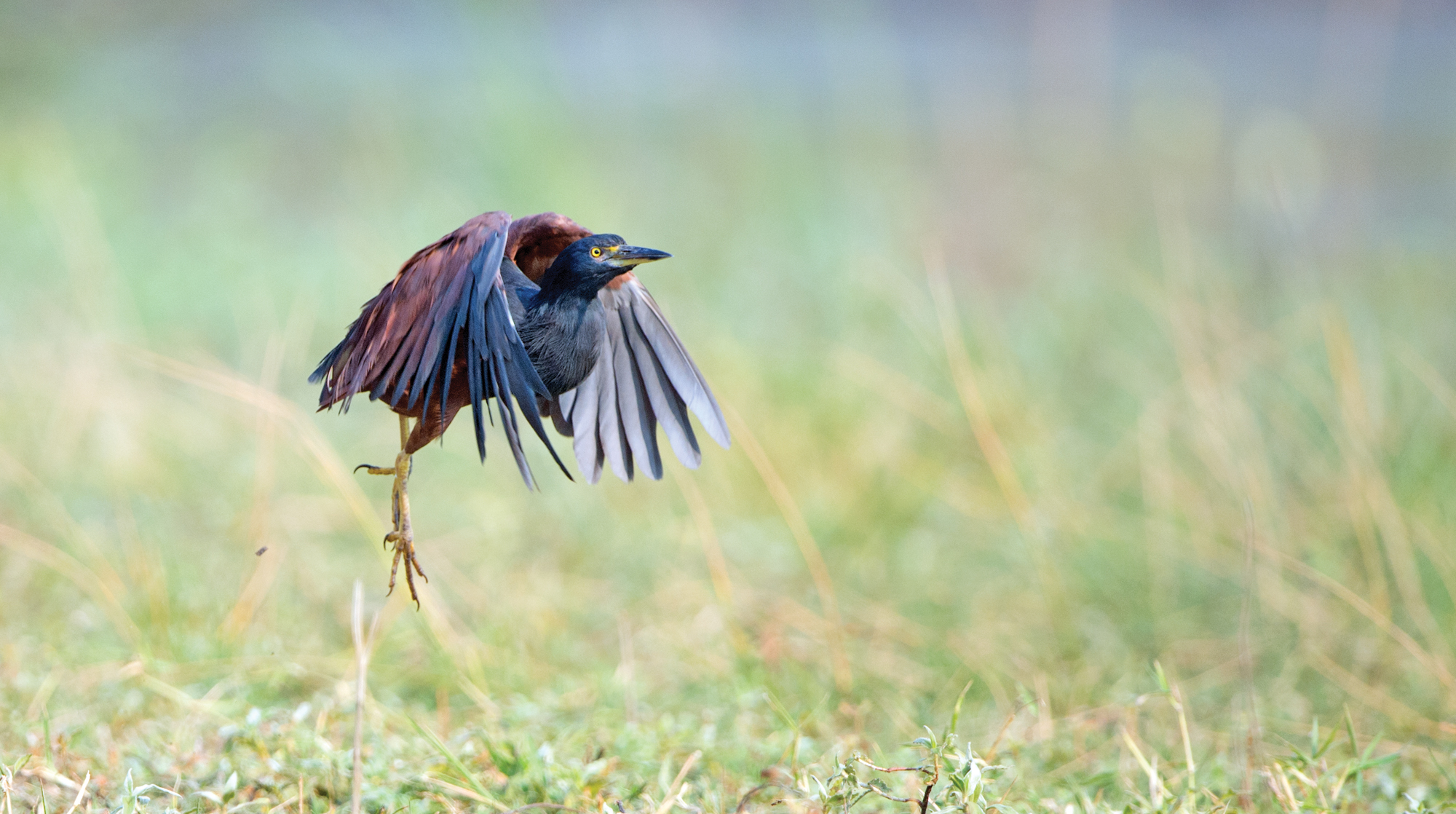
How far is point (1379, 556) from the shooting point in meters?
2.85

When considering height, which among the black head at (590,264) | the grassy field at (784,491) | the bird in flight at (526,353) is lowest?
the grassy field at (784,491)

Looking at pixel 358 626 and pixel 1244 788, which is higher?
pixel 358 626

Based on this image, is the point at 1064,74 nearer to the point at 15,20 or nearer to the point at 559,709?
the point at 559,709

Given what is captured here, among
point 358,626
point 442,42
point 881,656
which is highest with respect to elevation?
point 442,42

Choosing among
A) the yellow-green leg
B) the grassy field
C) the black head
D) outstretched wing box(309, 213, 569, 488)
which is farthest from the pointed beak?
the grassy field

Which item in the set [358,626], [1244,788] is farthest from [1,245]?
[1244,788]

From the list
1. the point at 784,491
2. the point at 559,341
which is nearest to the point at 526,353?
the point at 559,341

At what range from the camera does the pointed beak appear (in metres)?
1.31

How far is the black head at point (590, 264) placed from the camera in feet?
4.27

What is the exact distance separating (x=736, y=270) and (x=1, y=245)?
331cm

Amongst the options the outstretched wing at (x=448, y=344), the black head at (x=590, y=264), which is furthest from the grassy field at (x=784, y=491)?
the black head at (x=590, y=264)

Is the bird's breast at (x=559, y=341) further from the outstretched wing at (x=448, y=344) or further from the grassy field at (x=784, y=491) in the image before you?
the grassy field at (x=784, y=491)

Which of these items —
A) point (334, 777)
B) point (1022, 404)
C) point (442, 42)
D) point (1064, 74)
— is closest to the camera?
point (334, 777)

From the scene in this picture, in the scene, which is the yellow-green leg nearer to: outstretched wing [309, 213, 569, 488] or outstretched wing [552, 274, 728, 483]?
outstretched wing [309, 213, 569, 488]
